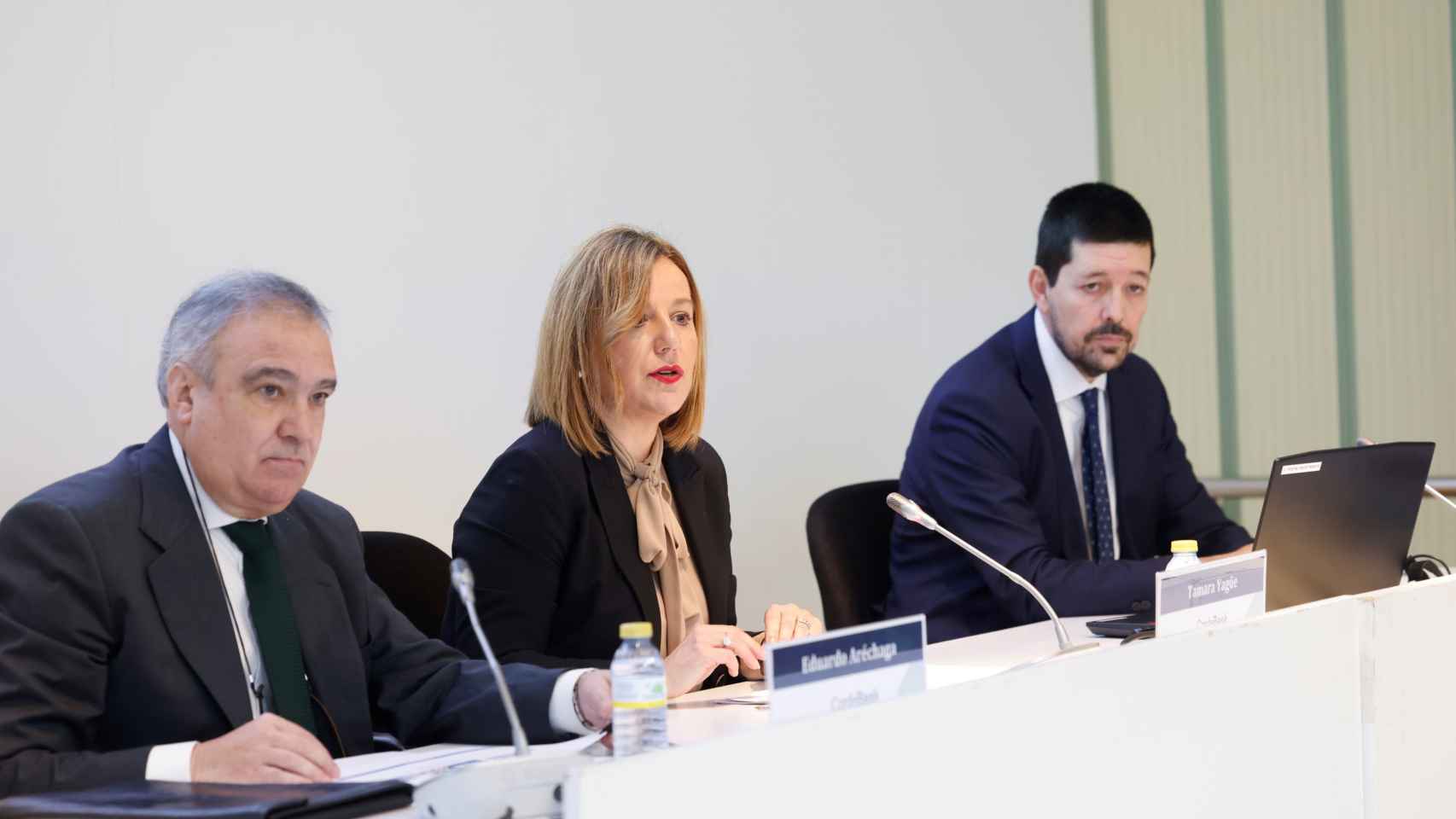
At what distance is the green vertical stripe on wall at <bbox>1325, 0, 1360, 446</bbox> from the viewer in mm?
4457

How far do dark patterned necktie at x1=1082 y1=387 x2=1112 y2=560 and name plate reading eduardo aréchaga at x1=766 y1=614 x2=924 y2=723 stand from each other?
1.68 m

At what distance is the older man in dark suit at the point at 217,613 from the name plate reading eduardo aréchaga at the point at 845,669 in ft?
1.76

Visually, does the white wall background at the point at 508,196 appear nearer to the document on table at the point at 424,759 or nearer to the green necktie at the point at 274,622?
the green necktie at the point at 274,622

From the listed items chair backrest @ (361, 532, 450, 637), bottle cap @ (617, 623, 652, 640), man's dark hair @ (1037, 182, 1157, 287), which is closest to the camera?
bottle cap @ (617, 623, 652, 640)

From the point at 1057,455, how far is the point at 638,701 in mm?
1900

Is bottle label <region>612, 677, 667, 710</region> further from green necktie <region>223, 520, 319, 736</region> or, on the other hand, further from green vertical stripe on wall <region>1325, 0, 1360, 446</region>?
green vertical stripe on wall <region>1325, 0, 1360, 446</region>

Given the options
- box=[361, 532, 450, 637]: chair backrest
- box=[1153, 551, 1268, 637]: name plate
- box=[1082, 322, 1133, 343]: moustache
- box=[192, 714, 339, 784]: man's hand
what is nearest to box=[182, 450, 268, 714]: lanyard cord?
box=[192, 714, 339, 784]: man's hand

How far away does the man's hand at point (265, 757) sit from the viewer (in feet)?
5.04

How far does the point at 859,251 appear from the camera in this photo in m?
4.27

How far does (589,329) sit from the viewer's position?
8.38 ft

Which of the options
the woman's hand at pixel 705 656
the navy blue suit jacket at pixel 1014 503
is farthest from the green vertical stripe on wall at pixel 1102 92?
the woman's hand at pixel 705 656

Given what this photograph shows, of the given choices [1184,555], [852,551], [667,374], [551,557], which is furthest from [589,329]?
[1184,555]

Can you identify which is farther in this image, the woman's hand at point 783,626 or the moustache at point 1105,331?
the moustache at point 1105,331

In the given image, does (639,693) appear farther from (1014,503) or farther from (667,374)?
(1014,503)
